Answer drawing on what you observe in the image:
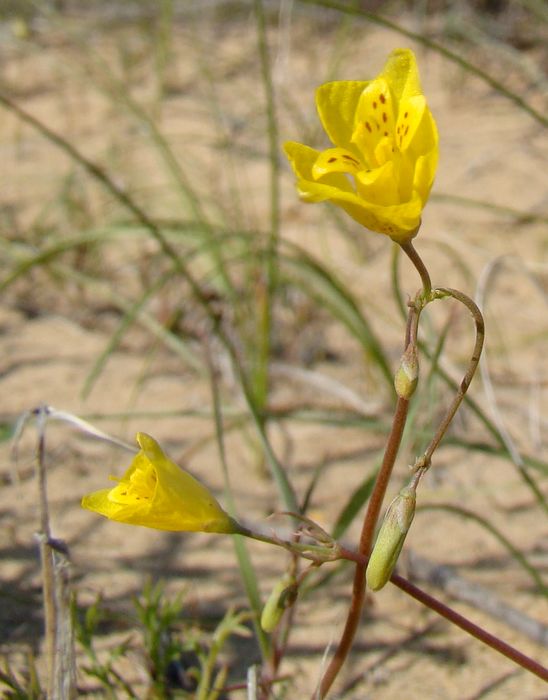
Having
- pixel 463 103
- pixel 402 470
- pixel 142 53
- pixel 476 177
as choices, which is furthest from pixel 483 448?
pixel 142 53

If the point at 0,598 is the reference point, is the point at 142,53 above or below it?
above

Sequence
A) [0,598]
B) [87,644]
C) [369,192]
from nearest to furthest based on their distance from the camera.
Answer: [369,192] < [87,644] < [0,598]

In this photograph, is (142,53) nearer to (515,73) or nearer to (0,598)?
(515,73)

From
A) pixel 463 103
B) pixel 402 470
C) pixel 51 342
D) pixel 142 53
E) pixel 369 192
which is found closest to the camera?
pixel 369 192

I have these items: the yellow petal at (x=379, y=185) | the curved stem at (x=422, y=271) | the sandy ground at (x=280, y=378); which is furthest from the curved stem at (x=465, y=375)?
the sandy ground at (x=280, y=378)

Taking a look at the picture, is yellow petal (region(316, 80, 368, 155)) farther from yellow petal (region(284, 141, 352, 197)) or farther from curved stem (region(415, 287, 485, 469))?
curved stem (region(415, 287, 485, 469))

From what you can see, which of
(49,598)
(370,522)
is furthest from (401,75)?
(49,598)

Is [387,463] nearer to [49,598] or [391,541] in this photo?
[391,541]

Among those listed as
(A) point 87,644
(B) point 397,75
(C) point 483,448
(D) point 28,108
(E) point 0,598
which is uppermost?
(B) point 397,75
